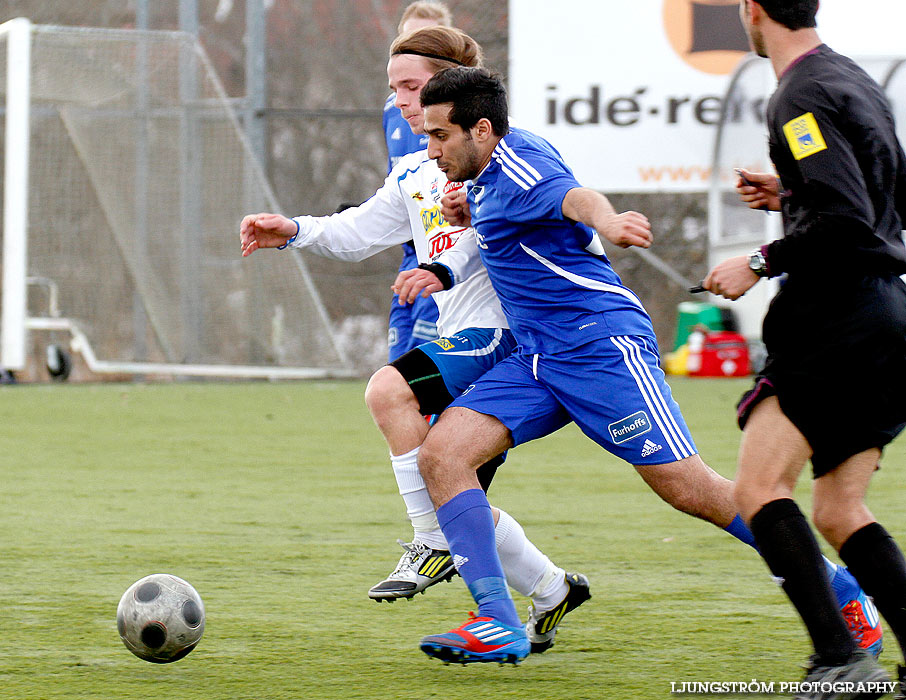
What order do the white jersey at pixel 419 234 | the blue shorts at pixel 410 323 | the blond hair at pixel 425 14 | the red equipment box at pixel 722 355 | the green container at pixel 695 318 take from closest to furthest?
the white jersey at pixel 419 234 → the blue shorts at pixel 410 323 → the blond hair at pixel 425 14 → the red equipment box at pixel 722 355 → the green container at pixel 695 318

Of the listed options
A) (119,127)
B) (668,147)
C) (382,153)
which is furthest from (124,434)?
(668,147)

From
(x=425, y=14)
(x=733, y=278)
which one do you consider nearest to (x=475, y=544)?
(x=733, y=278)

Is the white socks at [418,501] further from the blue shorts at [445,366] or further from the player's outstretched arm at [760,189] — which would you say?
the player's outstretched arm at [760,189]

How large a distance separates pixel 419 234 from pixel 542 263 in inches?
29.0

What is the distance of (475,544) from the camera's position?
3.53 meters

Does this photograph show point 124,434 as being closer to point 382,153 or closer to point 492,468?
point 492,468

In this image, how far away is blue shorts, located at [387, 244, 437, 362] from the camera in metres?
5.28

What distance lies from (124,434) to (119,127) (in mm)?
5656

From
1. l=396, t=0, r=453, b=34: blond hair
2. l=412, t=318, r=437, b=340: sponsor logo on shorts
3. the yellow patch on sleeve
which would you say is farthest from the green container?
the yellow patch on sleeve

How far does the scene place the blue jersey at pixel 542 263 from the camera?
3.61 meters

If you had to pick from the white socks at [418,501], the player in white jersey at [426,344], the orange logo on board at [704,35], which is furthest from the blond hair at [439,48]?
the orange logo on board at [704,35]

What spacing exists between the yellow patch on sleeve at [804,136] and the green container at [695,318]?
11888 millimetres

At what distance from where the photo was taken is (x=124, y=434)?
368 inches

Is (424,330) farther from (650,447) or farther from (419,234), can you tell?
(650,447)
